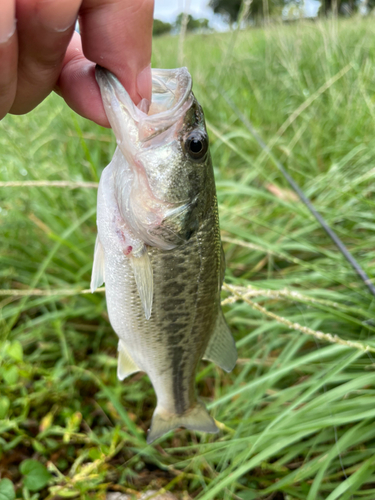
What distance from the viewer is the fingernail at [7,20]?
0.69m

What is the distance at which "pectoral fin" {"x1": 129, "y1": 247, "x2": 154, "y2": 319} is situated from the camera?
3.73ft

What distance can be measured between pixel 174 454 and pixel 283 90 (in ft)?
12.2

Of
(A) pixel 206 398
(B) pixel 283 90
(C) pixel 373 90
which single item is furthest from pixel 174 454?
(B) pixel 283 90

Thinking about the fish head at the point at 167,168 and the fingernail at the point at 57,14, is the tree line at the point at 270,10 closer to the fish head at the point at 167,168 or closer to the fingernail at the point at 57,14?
the fish head at the point at 167,168

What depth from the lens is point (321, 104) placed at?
3.47 m

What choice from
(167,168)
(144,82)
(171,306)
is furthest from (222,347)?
(144,82)

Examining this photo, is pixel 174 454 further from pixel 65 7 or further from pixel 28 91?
pixel 65 7

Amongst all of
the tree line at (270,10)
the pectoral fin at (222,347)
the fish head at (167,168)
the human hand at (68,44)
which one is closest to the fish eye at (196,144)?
the fish head at (167,168)

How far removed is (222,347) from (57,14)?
3.78ft

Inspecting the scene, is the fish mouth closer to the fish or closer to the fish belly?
the fish

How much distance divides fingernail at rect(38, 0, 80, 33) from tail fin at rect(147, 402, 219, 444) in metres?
1.35

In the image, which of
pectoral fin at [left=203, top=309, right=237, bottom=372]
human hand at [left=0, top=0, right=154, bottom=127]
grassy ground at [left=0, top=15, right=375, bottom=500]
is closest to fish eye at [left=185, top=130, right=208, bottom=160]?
human hand at [left=0, top=0, right=154, bottom=127]

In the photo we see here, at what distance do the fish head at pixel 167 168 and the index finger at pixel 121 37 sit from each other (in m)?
0.12

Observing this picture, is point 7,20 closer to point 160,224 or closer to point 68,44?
point 68,44
